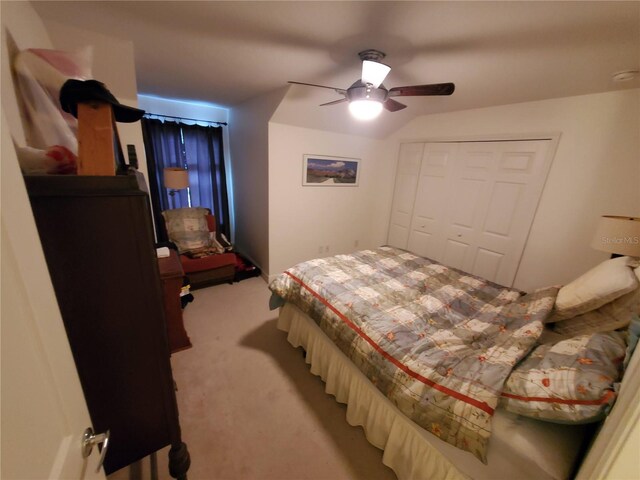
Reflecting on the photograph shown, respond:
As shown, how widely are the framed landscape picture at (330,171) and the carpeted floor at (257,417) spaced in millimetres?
2098

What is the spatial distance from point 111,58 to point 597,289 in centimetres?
359

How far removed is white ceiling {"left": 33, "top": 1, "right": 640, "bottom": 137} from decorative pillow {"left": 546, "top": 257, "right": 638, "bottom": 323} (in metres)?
1.30

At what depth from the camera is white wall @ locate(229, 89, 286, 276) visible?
308 centimetres

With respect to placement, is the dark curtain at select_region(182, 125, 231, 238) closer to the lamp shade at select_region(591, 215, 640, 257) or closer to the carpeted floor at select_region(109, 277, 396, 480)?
the carpeted floor at select_region(109, 277, 396, 480)

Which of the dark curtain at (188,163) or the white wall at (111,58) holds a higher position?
the white wall at (111,58)

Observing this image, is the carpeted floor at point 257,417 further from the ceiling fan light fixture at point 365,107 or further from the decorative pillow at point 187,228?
the ceiling fan light fixture at point 365,107

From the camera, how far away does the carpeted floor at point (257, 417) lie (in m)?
1.40

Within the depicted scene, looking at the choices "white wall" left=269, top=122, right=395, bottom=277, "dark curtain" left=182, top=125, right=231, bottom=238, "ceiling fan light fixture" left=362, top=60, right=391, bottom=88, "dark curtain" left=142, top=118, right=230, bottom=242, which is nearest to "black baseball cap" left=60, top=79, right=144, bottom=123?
"ceiling fan light fixture" left=362, top=60, right=391, bottom=88

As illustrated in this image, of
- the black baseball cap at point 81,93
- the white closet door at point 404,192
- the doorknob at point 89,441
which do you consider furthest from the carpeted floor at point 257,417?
the white closet door at point 404,192

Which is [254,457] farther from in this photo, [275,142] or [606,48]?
[606,48]

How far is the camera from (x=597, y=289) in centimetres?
139

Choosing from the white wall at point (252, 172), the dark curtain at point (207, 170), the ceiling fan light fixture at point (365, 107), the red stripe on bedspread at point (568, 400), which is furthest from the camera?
the dark curtain at point (207, 170)

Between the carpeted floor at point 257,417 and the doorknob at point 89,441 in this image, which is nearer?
the doorknob at point 89,441

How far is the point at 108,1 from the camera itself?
4.45 ft
